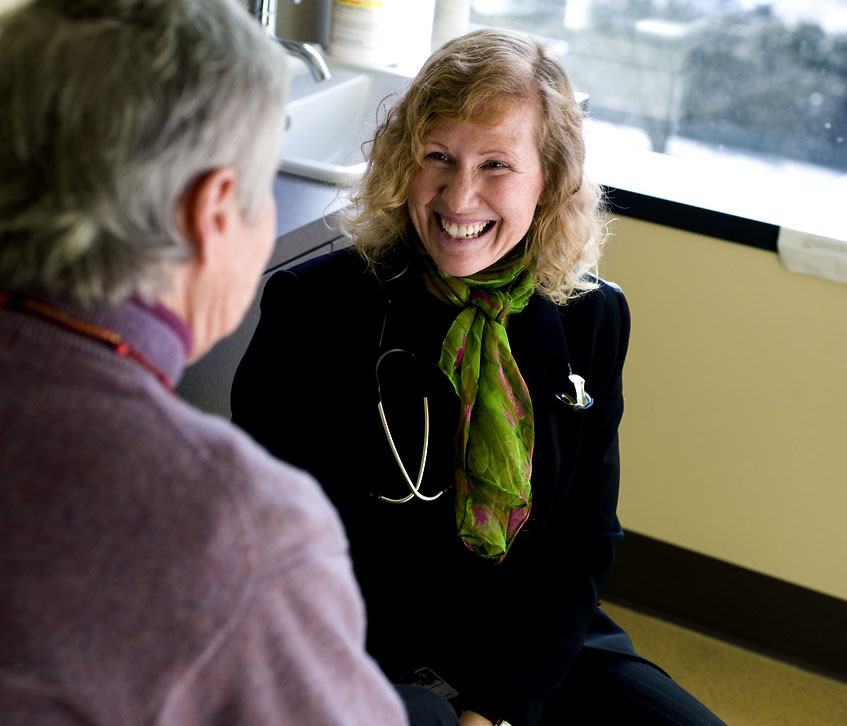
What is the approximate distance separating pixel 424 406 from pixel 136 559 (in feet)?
2.59

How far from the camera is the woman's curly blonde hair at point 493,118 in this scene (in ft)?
4.31

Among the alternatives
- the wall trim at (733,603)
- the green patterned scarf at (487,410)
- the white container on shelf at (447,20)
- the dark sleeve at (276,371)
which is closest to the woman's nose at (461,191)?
the green patterned scarf at (487,410)

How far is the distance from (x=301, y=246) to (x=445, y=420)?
0.45 m

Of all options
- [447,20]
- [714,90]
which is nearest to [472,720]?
[714,90]

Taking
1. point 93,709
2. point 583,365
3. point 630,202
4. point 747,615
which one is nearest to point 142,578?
point 93,709

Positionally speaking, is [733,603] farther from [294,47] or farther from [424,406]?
[294,47]

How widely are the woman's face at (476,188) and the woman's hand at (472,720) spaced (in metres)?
0.59

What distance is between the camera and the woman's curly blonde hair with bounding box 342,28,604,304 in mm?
1313

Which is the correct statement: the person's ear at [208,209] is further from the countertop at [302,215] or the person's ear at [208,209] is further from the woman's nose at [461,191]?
the countertop at [302,215]

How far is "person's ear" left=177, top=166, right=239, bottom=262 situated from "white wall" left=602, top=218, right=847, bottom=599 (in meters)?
1.57

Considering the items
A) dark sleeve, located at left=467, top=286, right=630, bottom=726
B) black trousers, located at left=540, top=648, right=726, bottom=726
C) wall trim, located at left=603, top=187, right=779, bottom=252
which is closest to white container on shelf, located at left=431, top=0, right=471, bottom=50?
wall trim, located at left=603, top=187, right=779, bottom=252

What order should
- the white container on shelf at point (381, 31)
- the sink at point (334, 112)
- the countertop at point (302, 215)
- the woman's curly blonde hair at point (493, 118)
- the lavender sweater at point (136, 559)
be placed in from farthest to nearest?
the white container on shelf at point (381, 31) → the sink at point (334, 112) → the countertop at point (302, 215) → the woman's curly blonde hair at point (493, 118) → the lavender sweater at point (136, 559)

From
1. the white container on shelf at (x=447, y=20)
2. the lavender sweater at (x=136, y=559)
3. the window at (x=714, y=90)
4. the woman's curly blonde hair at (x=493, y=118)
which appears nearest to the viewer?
the lavender sweater at (x=136, y=559)

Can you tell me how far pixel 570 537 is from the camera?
149 cm
